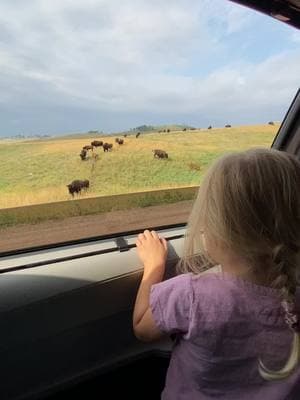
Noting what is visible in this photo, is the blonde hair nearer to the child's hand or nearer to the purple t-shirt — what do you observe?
the purple t-shirt

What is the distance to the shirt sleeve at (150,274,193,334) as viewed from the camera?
1.13 m

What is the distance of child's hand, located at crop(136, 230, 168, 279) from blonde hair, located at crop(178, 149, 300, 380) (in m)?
0.45

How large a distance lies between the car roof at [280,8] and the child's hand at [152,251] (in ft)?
2.95

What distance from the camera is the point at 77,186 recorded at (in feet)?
5.83

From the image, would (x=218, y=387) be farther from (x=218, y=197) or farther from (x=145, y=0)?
(x=145, y=0)

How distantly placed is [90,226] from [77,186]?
16 centimetres

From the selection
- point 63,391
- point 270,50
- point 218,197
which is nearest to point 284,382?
point 218,197

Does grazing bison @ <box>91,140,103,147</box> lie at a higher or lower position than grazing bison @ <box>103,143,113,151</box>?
higher

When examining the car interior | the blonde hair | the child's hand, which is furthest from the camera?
the child's hand

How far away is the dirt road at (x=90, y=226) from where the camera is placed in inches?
64.2

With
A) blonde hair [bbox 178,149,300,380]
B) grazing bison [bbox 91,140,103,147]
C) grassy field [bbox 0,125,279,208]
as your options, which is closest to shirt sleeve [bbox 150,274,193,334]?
blonde hair [bbox 178,149,300,380]

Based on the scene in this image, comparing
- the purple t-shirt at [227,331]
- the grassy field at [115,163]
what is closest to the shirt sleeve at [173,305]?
the purple t-shirt at [227,331]

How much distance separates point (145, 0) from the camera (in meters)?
1.59

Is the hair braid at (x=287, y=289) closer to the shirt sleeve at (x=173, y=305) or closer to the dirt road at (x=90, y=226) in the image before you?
the shirt sleeve at (x=173, y=305)
